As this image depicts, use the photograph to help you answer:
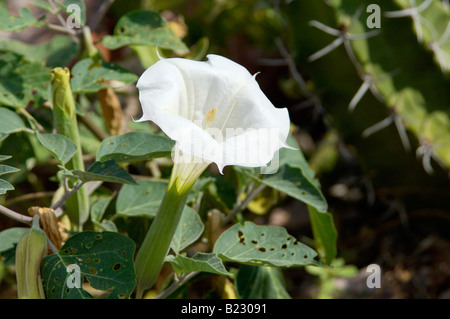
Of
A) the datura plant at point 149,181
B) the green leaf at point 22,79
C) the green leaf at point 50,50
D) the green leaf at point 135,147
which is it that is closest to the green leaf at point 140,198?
the datura plant at point 149,181

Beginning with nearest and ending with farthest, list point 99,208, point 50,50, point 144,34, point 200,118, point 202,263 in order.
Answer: point 202,263 < point 200,118 < point 99,208 < point 144,34 < point 50,50

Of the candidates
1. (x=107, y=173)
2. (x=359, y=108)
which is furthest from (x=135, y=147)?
(x=359, y=108)

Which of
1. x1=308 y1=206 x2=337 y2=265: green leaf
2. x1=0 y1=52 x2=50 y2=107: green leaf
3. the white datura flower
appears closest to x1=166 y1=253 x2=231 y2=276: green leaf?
the white datura flower

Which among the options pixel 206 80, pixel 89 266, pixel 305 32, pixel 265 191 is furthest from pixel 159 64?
pixel 305 32

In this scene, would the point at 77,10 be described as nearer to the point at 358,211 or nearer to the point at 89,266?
the point at 89,266

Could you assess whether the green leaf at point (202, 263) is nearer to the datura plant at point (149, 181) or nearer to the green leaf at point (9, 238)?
the datura plant at point (149, 181)

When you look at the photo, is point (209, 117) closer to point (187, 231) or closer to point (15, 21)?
point (187, 231)
